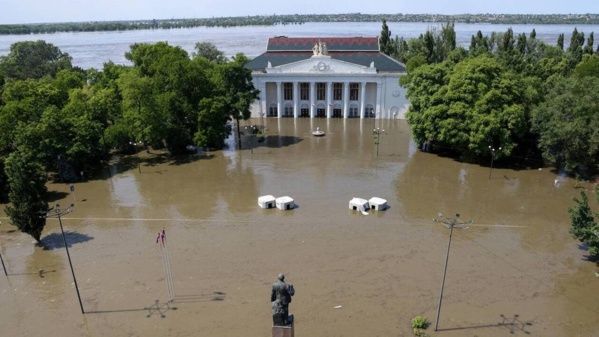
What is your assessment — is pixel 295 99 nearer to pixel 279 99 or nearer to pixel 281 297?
pixel 279 99

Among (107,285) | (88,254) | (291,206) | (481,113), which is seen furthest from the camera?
(481,113)

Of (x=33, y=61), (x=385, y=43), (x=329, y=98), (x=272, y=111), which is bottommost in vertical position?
(x=272, y=111)

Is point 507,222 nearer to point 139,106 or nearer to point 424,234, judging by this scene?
point 424,234

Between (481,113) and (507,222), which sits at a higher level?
(481,113)

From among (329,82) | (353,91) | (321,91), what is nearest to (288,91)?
(321,91)

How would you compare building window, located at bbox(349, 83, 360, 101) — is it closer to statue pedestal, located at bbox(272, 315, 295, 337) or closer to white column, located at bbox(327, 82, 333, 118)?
white column, located at bbox(327, 82, 333, 118)

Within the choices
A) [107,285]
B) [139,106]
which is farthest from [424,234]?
[139,106]

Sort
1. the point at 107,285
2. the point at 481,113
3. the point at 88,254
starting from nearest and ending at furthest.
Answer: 1. the point at 107,285
2. the point at 88,254
3. the point at 481,113
